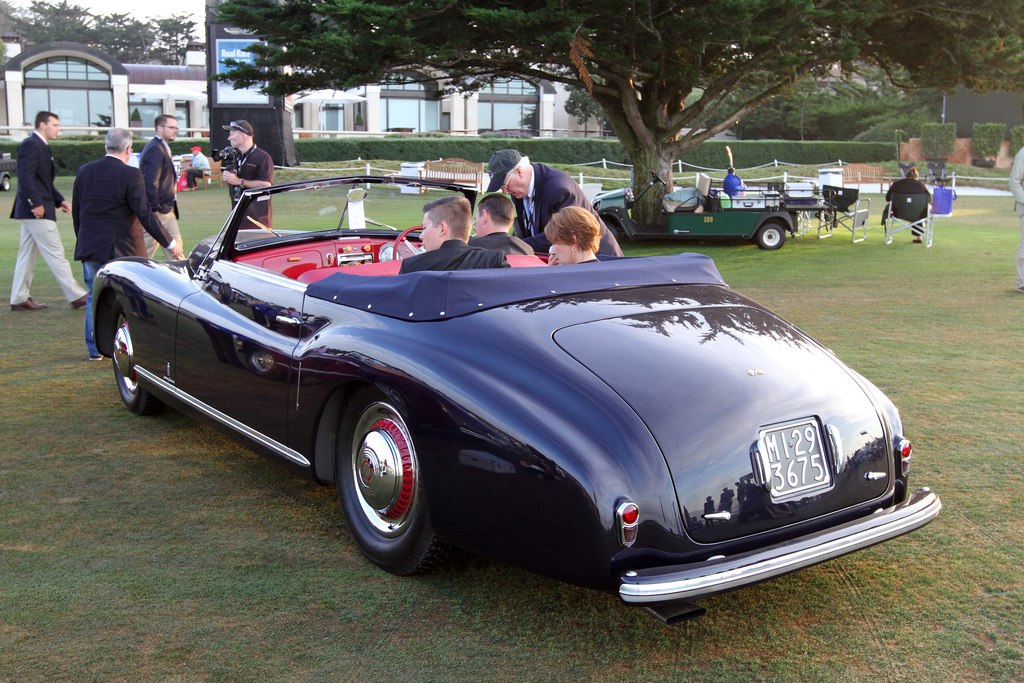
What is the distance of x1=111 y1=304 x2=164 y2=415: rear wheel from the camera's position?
211 inches

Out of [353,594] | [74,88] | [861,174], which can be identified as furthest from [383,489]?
[74,88]

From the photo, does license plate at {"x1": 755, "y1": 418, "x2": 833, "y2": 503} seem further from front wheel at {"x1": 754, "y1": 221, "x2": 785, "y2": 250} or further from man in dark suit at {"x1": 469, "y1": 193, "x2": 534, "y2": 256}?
front wheel at {"x1": 754, "y1": 221, "x2": 785, "y2": 250}

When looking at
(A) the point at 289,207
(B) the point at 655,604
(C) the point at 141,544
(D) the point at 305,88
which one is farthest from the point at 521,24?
(B) the point at 655,604

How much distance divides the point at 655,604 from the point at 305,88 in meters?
14.4

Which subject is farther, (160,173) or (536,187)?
(160,173)

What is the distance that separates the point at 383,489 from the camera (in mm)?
3379

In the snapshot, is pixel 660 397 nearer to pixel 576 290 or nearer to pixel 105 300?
pixel 576 290

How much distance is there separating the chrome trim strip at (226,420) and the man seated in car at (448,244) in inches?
37.1

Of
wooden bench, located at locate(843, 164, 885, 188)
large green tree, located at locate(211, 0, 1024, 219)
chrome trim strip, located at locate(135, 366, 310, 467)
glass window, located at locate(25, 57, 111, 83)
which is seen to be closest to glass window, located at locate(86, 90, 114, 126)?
glass window, located at locate(25, 57, 111, 83)

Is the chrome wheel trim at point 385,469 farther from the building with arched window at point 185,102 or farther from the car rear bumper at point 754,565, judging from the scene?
the building with arched window at point 185,102

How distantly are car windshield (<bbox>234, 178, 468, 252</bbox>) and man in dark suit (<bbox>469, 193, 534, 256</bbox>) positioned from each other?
0.32 m

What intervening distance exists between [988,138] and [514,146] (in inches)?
979

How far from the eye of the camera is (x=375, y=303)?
3.51 m

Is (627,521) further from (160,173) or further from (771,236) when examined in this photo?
(771,236)
